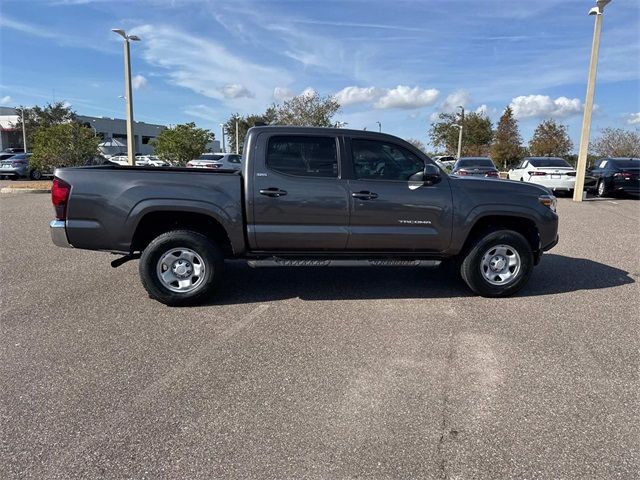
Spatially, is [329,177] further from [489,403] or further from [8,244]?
[8,244]

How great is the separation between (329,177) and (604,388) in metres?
3.15

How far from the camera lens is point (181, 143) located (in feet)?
88.1

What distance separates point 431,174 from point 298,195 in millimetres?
1467

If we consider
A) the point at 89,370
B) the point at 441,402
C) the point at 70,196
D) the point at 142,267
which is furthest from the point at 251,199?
the point at 441,402

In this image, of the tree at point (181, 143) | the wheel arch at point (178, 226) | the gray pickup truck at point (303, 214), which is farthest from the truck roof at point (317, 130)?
the tree at point (181, 143)

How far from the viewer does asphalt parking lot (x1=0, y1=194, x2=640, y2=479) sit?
8.80 ft

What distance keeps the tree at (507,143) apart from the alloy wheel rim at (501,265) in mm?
42876

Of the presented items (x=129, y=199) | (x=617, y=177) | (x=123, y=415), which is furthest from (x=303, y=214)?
Answer: (x=617, y=177)

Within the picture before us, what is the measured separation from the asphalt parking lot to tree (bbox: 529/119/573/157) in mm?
41381

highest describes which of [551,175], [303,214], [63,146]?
[63,146]

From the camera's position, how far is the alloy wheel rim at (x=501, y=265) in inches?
219

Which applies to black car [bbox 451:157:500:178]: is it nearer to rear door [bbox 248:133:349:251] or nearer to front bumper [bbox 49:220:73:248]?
rear door [bbox 248:133:349:251]

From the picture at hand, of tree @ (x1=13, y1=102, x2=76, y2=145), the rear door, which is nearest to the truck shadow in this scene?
the rear door

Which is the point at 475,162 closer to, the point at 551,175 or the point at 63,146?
the point at 551,175
